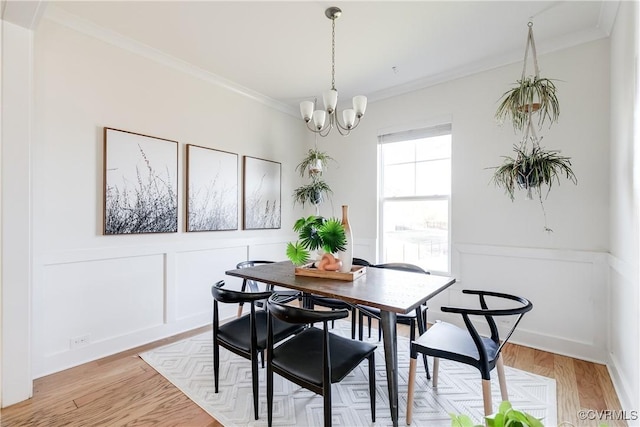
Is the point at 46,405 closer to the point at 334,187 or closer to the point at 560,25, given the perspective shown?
the point at 334,187

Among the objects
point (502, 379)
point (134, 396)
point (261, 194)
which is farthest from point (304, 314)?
point (261, 194)

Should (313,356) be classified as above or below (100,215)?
below

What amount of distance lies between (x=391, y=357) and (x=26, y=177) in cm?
260

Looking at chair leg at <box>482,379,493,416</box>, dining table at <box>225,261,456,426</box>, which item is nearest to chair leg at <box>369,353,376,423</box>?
dining table at <box>225,261,456,426</box>

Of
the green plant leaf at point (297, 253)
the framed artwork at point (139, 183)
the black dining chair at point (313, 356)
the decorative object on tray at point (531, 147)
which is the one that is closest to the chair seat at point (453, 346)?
the black dining chair at point (313, 356)

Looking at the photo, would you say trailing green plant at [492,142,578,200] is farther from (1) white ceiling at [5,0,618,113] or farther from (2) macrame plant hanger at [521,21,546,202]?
(1) white ceiling at [5,0,618,113]

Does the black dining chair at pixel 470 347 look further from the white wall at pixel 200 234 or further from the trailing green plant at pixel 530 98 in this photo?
the trailing green plant at pixel 530 98

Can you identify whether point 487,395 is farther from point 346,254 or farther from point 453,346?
point 346,254

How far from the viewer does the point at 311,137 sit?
183 inches

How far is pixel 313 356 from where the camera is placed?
1.75 meters

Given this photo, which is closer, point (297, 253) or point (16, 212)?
point (16, 212)

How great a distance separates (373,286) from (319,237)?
0.52 m

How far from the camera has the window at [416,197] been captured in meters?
3.49

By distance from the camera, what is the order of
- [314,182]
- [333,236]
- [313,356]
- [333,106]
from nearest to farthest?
[313,356] < [333,236] < [333,106] < [314,182]
